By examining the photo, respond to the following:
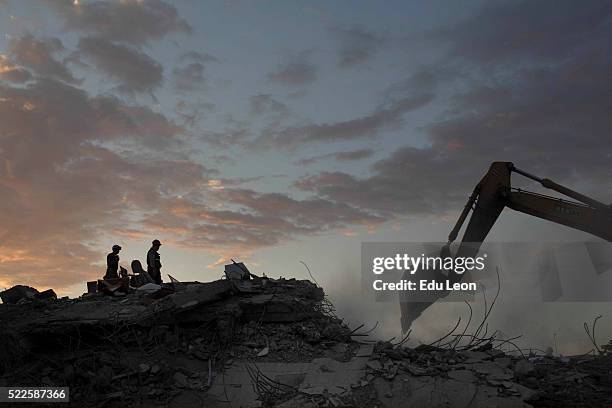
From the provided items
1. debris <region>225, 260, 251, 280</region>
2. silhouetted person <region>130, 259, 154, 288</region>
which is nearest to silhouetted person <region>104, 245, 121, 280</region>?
silhouetted person <region>130, 259, 154, 288</region>

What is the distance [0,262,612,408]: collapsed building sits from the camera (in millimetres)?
8203

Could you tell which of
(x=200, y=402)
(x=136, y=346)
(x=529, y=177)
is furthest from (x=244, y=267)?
(x=529, y=177)

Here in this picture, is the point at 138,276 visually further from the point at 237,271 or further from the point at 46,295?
the point at 237,271

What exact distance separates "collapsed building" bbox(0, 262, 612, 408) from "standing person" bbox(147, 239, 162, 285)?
2590mm

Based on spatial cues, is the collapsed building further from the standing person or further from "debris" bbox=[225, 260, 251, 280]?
the standing person

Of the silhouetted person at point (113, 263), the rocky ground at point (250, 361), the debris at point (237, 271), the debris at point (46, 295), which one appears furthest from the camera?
the silhouetted person at point (113, 263)

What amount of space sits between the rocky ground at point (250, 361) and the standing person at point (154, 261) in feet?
8.48

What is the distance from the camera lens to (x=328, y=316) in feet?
36.1

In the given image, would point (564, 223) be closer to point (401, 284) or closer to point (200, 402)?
point (401, 284)

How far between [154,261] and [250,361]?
5.69 metres

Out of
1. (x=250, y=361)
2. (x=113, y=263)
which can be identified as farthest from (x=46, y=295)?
(x=250, y=361)

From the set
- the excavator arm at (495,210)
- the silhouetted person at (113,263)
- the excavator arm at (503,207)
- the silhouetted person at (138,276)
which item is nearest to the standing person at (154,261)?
the silhouetted person at (138,276)

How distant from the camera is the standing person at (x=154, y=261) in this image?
14039 mm

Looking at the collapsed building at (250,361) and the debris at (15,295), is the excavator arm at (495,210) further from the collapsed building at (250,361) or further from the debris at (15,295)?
the debris at (15,295)
